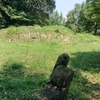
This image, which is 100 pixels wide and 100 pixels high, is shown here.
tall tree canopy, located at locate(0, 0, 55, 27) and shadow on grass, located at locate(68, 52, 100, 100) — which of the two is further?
tall tree canopy, located at locate(0, 0, 55, 27)

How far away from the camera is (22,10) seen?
24.8 metres

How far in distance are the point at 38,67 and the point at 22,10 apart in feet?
55.2

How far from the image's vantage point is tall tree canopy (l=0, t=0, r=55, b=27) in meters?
23.1

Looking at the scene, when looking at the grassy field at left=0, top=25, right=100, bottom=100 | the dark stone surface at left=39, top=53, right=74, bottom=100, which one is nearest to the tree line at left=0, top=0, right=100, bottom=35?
the grassy field at left=0, top=25, right=100, bottom=100

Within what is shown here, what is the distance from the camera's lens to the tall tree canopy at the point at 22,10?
23123mm

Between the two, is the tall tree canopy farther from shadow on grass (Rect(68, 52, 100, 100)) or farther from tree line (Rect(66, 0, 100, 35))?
shadow on grass (Rect(68, 52, 100, 100))

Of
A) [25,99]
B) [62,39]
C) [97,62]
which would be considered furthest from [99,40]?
[25,99]

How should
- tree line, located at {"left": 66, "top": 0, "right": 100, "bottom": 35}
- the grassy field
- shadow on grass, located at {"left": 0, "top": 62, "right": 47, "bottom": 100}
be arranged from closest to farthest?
shadow on grass, located at {"left": 0, "top": 62, "right": 47, "bottom": 100} → the grassy field → tree line, located at {"left": 66, "top": 0, "right": 100, "bottom": 35}

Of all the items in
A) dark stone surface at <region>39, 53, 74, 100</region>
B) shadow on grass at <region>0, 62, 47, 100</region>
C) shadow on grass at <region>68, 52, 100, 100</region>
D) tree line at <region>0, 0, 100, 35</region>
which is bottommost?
shadow on grass at <region>68, 52, 100, 100</region>

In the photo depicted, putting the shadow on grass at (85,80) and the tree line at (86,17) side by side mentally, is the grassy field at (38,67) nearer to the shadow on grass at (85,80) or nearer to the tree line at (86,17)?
the shadow on grass at (85,80)

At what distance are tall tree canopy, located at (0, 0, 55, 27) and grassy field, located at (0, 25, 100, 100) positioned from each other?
5.20m

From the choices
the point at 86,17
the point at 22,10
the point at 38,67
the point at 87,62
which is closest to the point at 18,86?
the point at 38,67

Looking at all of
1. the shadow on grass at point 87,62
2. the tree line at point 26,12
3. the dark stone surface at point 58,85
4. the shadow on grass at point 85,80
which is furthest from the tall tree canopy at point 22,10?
the dark stone surface at point 58,85

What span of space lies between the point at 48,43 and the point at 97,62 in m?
6.77
